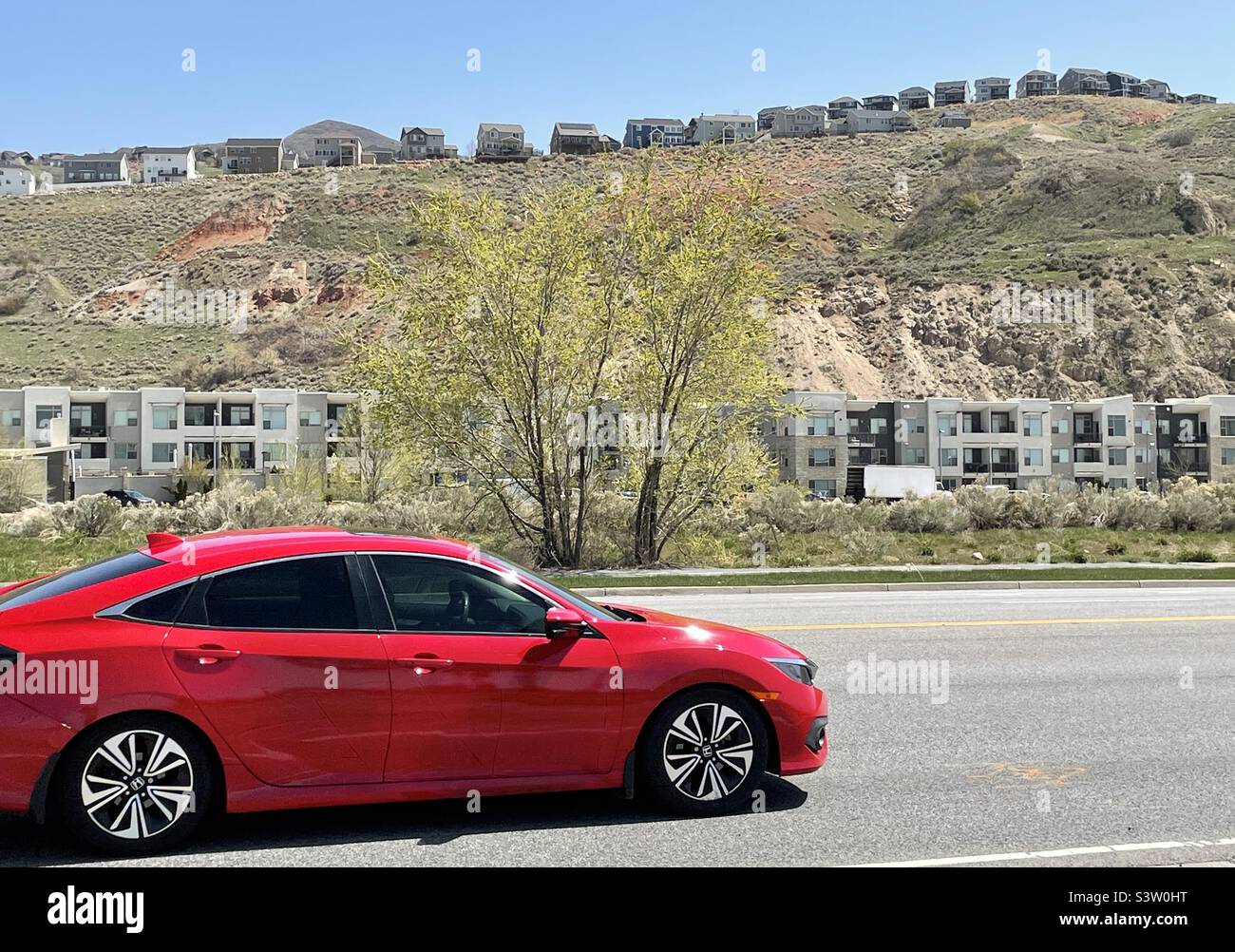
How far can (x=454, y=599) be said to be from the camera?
5766 mm

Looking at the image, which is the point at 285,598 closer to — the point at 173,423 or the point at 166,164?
the point at 173,423

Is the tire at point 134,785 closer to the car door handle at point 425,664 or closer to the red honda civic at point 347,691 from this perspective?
the red honda civic at point 347,691

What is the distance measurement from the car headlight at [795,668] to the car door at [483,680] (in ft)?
3.31

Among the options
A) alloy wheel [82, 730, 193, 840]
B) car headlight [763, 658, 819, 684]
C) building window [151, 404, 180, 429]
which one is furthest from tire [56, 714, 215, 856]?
building window [151, 404, 180, 429]

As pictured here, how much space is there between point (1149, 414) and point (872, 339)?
2185 centimetres

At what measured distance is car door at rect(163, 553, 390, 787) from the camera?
5191 millimetres

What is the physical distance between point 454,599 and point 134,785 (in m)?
1.75

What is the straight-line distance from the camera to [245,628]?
5.38 meters

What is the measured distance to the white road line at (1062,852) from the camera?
201 inches

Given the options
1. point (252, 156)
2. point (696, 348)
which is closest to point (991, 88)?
point (252, 156)

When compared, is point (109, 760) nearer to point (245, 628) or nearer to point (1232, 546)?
point (245, 628)

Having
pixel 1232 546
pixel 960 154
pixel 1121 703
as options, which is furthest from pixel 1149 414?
pixel 1121 703

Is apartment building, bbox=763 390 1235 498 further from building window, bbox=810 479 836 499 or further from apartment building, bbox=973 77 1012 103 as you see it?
apartment building, bbox=973 77 1012 103

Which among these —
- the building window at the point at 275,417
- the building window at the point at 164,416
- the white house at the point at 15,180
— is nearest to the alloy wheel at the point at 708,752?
the building window at the point at 275,417
